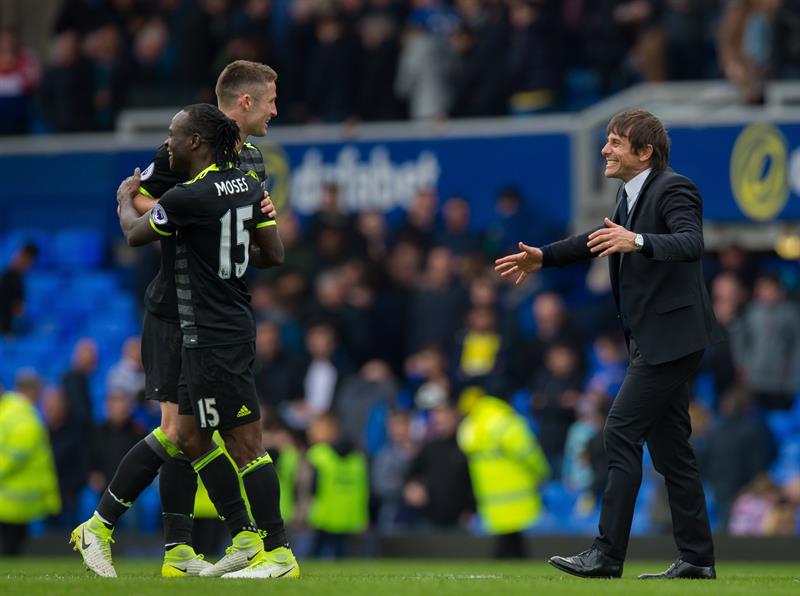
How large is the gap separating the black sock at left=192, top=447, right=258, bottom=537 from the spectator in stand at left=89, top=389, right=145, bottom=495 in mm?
8401

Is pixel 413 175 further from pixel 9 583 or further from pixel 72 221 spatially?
pixel 9 583

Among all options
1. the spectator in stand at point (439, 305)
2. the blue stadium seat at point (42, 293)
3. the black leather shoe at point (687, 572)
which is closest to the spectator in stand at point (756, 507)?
the spectator in stand at point (439, 305)

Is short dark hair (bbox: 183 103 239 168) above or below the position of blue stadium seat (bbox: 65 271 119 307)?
above

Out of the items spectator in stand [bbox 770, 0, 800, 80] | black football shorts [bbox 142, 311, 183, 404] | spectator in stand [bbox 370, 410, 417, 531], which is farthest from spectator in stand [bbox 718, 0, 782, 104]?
black football shorts [bbox 142, 311, 183, 404]

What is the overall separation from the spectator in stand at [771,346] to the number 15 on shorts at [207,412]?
30.7 feet

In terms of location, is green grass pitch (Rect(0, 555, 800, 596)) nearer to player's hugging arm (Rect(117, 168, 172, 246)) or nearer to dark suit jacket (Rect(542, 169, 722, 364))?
dark suit jacket (Rect(542, 169, 722, 364))

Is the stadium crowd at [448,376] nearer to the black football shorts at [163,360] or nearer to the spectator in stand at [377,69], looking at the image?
the spectator in stand at [377,69]

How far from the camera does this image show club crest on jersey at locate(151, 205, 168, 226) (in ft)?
26.6

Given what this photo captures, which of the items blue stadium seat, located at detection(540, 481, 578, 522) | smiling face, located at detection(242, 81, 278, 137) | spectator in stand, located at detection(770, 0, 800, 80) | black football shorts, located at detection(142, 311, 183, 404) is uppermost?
spectator in stand, located at detection(770, 0, 800, 80)

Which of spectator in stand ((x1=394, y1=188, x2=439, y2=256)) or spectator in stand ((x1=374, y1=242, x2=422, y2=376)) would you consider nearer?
spectator in stand ((x1=374, y1=242, x2=422, y2=376))

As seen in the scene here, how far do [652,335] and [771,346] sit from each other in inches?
336

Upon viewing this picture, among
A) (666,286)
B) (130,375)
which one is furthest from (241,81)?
(130,375)

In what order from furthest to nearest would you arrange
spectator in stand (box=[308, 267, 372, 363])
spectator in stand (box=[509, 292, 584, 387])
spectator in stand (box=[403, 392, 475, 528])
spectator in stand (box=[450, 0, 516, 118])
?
spectator in stand (box=[450, 0, 516, 118])
spectator in stand (box=[308, 267, 372, 363])
spectator in stand (box=[509, 292, 584, 387])
spectator in stand (box=[403, 392, 475, 528])

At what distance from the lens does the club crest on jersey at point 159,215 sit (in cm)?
811
